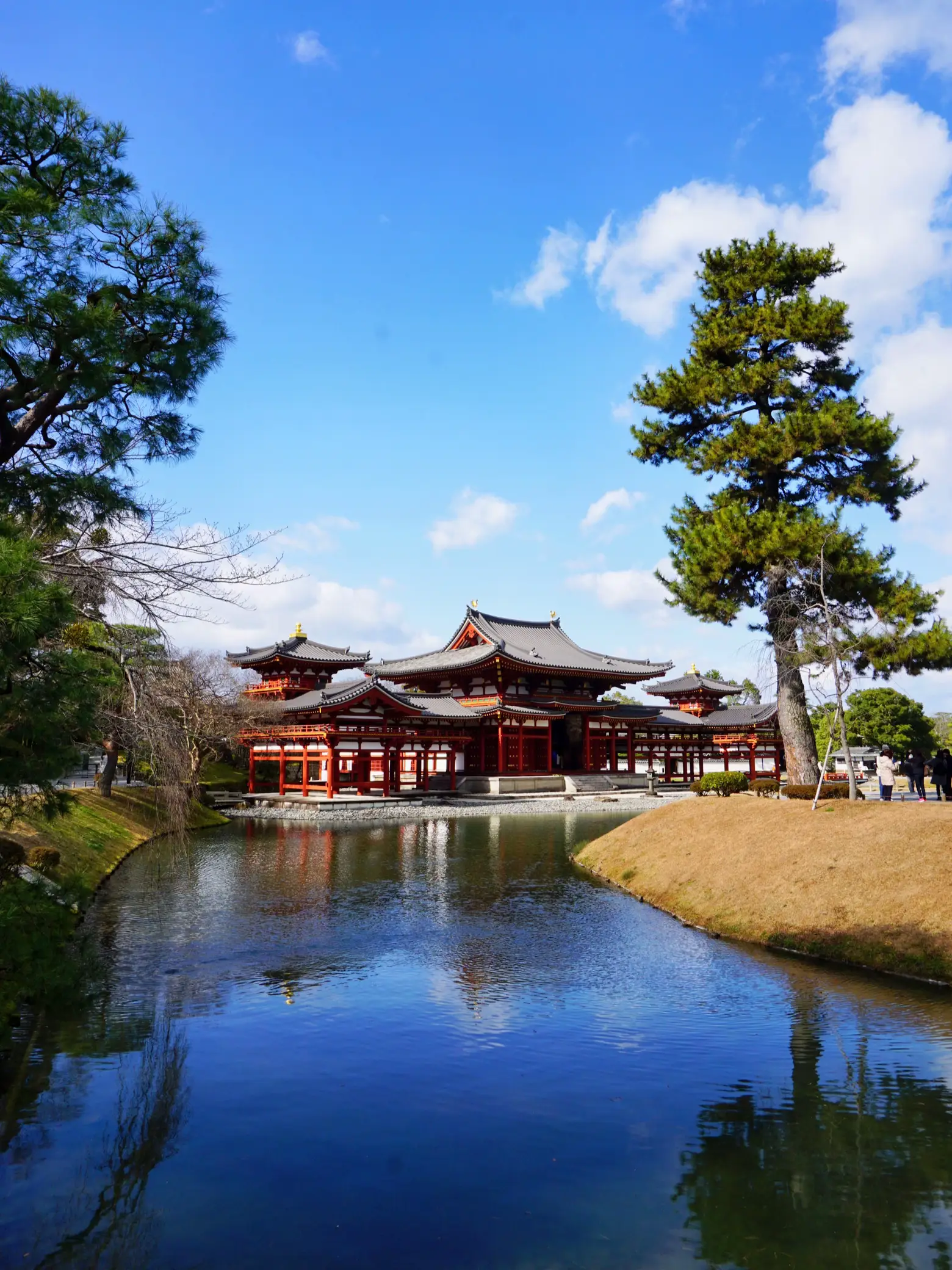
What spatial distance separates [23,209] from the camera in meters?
7.01

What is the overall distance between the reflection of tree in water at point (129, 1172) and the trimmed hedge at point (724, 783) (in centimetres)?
2154

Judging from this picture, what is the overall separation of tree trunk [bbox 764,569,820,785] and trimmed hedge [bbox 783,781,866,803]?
107 centimetres

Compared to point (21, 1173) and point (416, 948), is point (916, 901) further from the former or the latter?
point (21, 1173)

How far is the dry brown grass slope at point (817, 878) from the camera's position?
12508 mm

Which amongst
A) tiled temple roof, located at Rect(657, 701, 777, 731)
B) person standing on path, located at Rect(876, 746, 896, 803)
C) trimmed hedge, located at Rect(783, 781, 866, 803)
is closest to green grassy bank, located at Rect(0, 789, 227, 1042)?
trimmed hedge, located at Rect(783, 781, 866, 803)

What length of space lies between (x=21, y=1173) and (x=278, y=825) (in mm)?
26482

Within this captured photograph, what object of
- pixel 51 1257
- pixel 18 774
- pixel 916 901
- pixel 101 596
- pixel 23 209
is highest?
pixel 23 209

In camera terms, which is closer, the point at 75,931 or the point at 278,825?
the point at 75,931

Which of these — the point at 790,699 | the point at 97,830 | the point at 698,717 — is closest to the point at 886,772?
the point at 790,699

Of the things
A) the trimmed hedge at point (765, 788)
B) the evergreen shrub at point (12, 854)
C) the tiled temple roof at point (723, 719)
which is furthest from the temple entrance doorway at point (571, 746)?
the evergreen shrub at point (12, 854)

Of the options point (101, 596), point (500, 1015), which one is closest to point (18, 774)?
point (101, 596)

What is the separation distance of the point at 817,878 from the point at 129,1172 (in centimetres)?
1190

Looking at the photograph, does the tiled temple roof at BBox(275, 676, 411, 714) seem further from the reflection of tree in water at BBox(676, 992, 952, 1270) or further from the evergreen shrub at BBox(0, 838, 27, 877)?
the reflection of tree in water at BBox(676, 992, 952, 1270)

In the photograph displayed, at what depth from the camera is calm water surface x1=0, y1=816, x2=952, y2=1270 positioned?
5613mm
